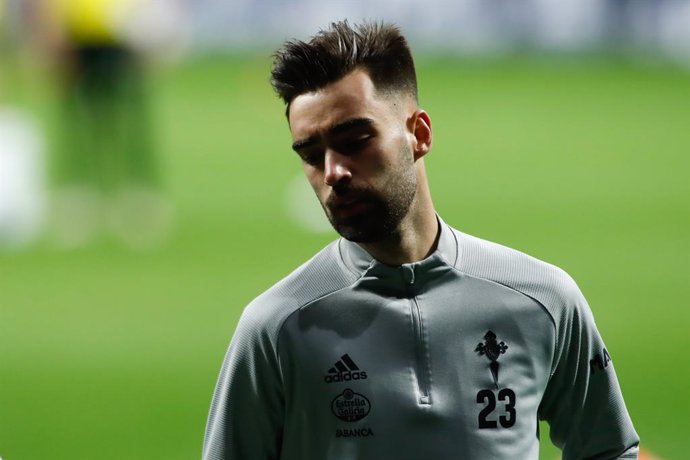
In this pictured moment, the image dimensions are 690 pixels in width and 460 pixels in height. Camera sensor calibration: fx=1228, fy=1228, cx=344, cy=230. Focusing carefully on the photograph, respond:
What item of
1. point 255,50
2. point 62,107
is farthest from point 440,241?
point 255,50

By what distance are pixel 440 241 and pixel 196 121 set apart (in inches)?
424

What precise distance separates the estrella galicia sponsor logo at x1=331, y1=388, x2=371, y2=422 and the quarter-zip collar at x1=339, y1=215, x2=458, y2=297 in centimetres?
19

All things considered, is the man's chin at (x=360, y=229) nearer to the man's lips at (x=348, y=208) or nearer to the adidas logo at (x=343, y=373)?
the man's lips at (x=348, y=208)

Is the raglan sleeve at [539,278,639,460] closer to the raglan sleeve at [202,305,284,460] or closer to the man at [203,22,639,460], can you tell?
the man at [203,22,639,460]

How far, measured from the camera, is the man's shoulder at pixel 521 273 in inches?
81.7

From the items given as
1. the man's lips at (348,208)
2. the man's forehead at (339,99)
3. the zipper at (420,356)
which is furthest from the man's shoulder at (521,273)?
the man's forehead at (339,99)

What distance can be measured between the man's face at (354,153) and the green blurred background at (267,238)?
11.7 feet

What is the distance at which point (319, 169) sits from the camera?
1.96 m

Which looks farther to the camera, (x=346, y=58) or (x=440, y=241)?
(x=440, y=241)

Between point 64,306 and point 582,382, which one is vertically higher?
point 582,382

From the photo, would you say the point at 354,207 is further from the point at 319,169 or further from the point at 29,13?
the point at 29,13

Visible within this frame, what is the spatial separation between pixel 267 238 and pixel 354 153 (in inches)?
281

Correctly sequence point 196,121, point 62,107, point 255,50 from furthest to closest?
1. point 255,50
2. point 196,121
3. point 62,107

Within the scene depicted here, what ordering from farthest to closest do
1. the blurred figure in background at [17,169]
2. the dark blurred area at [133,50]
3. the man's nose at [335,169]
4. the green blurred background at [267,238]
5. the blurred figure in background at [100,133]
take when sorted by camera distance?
the dark blurred area at [133,50] < the blurred figure in background at [100,133] < the blurred figure in background at [17,169] < the green blurred background at [267,238] < the man's nose at [335,169]
